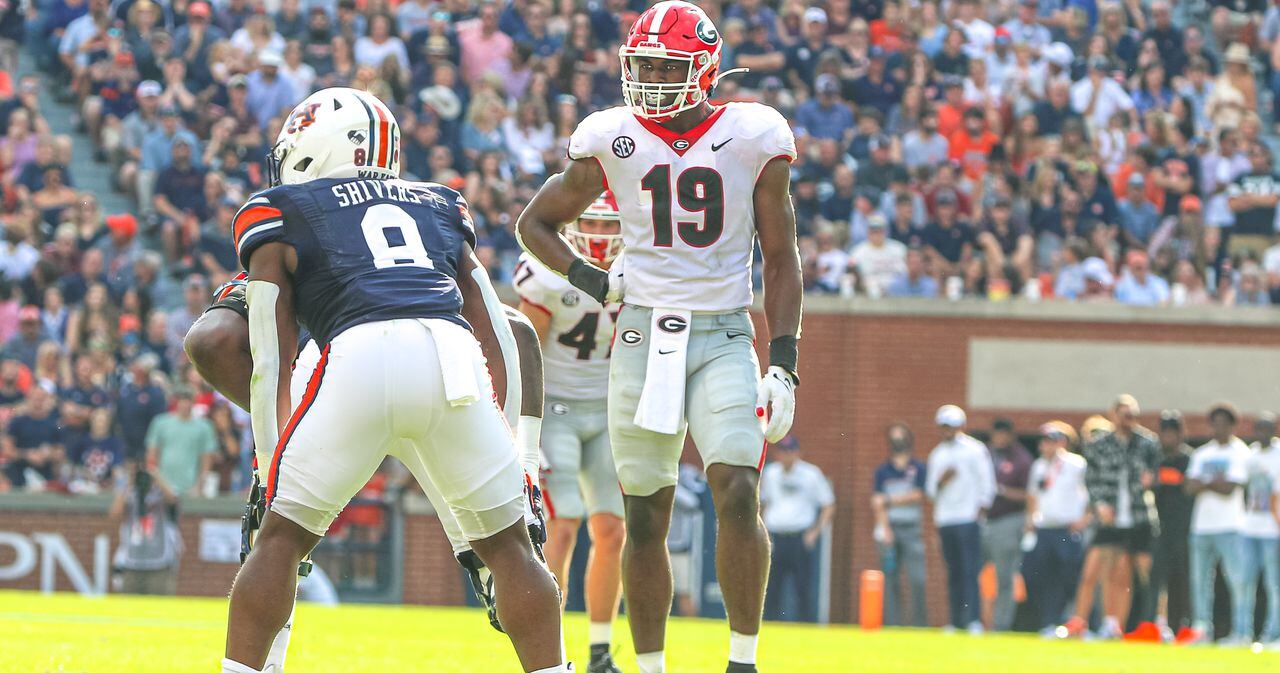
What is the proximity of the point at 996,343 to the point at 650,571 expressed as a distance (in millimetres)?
13091

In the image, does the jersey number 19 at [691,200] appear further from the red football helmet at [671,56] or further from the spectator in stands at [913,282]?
the spectator in stands at [913,282]

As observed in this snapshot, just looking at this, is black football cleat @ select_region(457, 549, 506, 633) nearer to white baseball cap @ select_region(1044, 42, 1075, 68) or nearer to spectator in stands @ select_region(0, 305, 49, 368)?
spectator in stands @ select_region(0, 305, 49, 368)

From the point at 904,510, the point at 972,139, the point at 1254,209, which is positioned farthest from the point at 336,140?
the point at 1254,209

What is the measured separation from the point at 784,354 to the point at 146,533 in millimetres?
11573

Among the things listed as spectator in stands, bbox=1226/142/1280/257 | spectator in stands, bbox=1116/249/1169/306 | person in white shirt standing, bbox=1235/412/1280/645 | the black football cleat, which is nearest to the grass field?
person in white shirt standing, bbox=1235/412/1280/645

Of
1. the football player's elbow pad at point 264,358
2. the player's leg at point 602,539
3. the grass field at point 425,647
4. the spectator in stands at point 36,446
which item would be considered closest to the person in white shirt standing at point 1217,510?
the grass field at point 425,647

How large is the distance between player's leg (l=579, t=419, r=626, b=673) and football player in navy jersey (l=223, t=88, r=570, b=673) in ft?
7.68

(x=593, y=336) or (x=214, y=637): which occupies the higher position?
(x=593, y=336)

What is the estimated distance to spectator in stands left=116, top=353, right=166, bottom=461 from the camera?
17.3m

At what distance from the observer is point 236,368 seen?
6.24 m

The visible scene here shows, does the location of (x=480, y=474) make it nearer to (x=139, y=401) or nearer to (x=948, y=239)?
(x=139, y=401)

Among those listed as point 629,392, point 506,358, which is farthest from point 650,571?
point 506,358

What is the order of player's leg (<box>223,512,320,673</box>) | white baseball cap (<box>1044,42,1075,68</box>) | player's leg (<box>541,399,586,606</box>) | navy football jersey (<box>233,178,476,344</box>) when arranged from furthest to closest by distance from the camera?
white baseball cap (<box>1044,42,1075,68</box>) → player's leg (<box>541,399,586,606</box>) → navy football jersey (<box>233,178,476,344</box>) → player's leg (<box>223,512,320,673</box>)

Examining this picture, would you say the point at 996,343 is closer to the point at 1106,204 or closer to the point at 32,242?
the point at 1106,204
